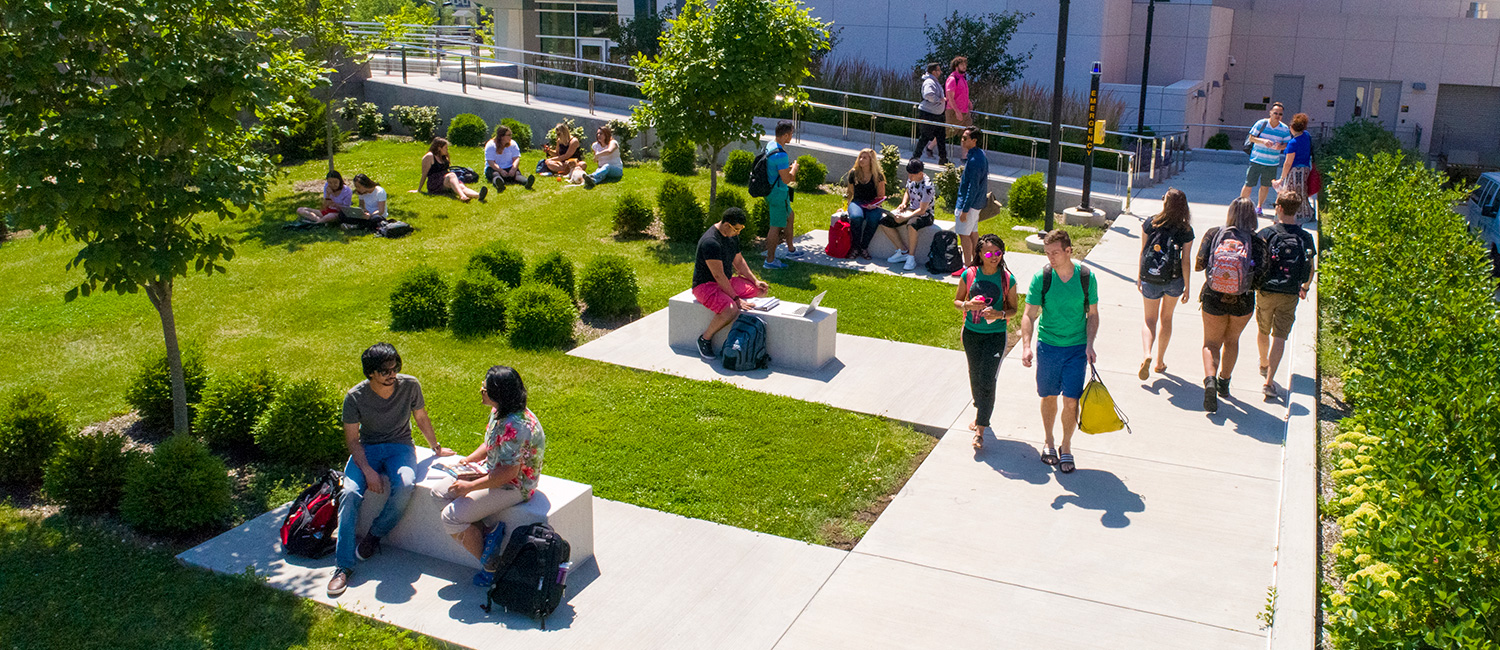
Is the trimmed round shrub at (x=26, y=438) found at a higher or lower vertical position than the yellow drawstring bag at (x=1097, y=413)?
lower

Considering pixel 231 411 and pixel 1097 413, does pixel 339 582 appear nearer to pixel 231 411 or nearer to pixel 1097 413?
pixel 231 411

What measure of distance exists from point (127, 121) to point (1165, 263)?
762 centimetres

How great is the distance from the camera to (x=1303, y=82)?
104 ft

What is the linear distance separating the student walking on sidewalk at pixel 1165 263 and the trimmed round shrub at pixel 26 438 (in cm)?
824

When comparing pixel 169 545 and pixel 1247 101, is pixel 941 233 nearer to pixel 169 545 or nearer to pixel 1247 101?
pixel 169 545

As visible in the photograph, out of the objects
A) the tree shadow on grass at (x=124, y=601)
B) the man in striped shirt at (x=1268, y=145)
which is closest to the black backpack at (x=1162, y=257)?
the man in striped shirt at (x=1268, y=145)

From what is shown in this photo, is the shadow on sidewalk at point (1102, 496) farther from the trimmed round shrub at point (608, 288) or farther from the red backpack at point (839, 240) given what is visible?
the red backpack at point (839, 240)

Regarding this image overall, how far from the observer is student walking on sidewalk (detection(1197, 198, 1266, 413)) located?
28.4 ft

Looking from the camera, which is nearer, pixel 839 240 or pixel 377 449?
pixel 377 449

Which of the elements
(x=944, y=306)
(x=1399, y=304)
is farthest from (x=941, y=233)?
(x=1399, y=304)

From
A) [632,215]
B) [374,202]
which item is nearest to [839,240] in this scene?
[632,215]

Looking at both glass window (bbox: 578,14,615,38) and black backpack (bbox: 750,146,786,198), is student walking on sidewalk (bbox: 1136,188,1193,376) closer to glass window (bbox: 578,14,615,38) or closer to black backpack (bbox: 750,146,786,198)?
black backpack (bbox: 750,146,786,198)

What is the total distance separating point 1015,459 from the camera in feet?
26.7

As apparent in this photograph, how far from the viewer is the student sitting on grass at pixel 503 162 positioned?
17875mm
